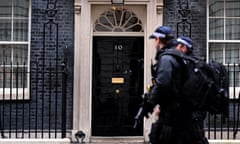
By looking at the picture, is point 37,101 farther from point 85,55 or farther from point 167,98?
point 167,98

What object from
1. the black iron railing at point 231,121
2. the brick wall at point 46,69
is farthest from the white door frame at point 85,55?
the black iron railing at point 231,121

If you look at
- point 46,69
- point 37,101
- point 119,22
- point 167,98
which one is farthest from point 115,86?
point 167,98

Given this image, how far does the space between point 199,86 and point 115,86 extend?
6.26m

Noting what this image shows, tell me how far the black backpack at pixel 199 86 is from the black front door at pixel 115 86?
595 cm

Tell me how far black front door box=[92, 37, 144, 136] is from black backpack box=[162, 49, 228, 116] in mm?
5953

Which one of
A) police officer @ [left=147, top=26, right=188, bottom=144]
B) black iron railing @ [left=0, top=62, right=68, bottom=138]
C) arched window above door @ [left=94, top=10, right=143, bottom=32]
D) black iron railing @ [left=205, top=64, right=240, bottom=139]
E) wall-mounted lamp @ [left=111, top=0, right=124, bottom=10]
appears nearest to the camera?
police officer @ [left=147, top=26, right=188, bottom=144]

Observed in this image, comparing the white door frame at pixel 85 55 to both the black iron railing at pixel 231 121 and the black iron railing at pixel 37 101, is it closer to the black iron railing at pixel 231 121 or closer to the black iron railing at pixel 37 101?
the black iron railing at pixel 37 101

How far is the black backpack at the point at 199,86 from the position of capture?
5.82 meters

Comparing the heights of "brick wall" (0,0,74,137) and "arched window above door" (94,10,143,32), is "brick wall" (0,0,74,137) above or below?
below

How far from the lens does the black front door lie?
11992 mm

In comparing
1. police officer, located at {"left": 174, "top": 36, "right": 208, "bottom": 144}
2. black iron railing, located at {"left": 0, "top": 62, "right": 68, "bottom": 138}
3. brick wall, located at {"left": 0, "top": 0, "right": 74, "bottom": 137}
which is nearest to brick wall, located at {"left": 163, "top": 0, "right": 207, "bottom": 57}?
brick wall, located at {"left": 0, "top": 0, "right": 74, "bottom": 137}

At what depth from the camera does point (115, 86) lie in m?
12.0

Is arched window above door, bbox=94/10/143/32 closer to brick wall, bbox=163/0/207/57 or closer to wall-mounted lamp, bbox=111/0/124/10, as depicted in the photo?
wall-mounted lamp, bbox=111/0/124/10

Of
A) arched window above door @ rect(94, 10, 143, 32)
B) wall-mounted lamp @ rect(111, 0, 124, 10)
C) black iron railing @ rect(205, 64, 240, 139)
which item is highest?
wall-mounted lamp @ rect(111, 0, 124, 10)
